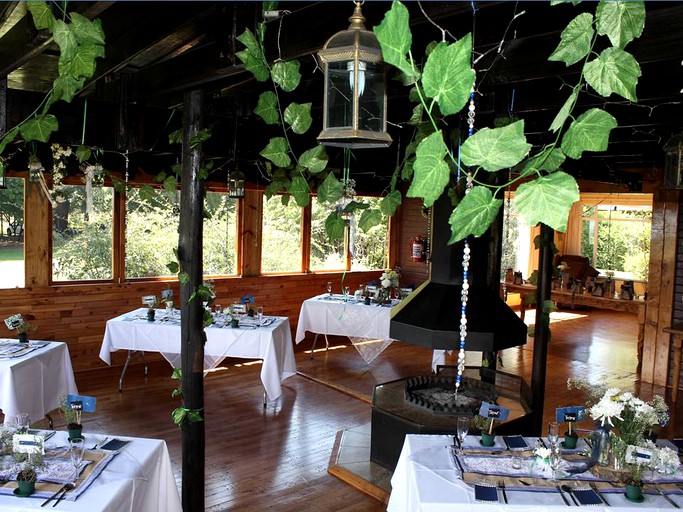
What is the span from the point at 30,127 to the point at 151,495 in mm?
1959

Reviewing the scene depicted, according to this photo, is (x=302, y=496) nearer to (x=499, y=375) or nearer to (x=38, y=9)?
(x=499, y=375)

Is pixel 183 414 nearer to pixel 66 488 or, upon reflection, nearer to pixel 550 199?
pixel 66 488

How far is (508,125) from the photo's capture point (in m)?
0.85

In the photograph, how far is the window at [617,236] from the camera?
12.9 meters

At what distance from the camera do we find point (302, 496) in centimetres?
412

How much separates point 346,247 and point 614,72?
867 centimetres

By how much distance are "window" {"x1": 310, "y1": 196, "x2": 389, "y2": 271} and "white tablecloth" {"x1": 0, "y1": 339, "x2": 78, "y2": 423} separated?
4393mm

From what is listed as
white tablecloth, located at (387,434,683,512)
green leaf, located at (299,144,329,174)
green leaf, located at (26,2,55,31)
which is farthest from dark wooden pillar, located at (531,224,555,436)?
green leaf, located at (26,2,55,31)

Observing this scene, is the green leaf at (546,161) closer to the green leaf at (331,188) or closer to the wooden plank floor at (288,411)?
the green leaf at (331,188)

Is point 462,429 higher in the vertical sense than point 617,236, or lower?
lower

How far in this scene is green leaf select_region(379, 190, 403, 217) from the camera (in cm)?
244

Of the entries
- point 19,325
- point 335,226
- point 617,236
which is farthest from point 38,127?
point 617,236

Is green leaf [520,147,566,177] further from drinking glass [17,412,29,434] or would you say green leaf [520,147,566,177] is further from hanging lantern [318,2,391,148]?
drinking glass [17,412,29,434]

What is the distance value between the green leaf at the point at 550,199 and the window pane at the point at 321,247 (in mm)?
8388
